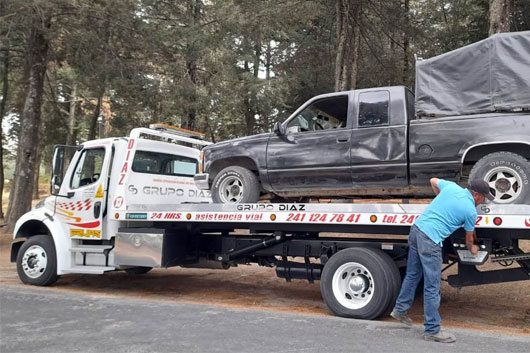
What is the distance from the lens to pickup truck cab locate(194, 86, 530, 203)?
5293 millimetres

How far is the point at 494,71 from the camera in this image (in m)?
5.62

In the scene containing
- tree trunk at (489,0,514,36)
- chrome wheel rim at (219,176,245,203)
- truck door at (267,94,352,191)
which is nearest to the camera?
truck door at (267,94,352,191)

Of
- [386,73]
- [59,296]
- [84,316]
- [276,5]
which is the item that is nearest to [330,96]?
[84,316]

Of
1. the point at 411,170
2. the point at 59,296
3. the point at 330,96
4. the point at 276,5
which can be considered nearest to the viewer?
the point at 411,170

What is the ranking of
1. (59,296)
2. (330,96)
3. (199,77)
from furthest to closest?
1. (199,77)
2. (59,296)
3. (330,96)

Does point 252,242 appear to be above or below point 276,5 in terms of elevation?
below

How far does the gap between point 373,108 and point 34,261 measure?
618cm

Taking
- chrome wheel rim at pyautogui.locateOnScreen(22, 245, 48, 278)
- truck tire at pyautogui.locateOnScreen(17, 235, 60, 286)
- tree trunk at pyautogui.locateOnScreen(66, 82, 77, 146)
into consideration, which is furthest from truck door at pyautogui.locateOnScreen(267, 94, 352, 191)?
tree trunk at pyautogui.locateOnScreen(66, 82, 77, 146)

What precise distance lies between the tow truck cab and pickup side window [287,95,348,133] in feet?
8.84

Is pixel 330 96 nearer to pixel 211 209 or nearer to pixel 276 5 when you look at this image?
pixel 211 209

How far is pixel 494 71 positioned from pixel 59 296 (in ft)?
21.9

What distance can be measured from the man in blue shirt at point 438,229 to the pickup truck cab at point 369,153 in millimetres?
514

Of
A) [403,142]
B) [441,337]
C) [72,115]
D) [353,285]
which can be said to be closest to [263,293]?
[353,285]

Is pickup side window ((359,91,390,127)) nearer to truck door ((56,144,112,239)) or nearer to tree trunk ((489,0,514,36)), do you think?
truck door ((56,144,112,239))
